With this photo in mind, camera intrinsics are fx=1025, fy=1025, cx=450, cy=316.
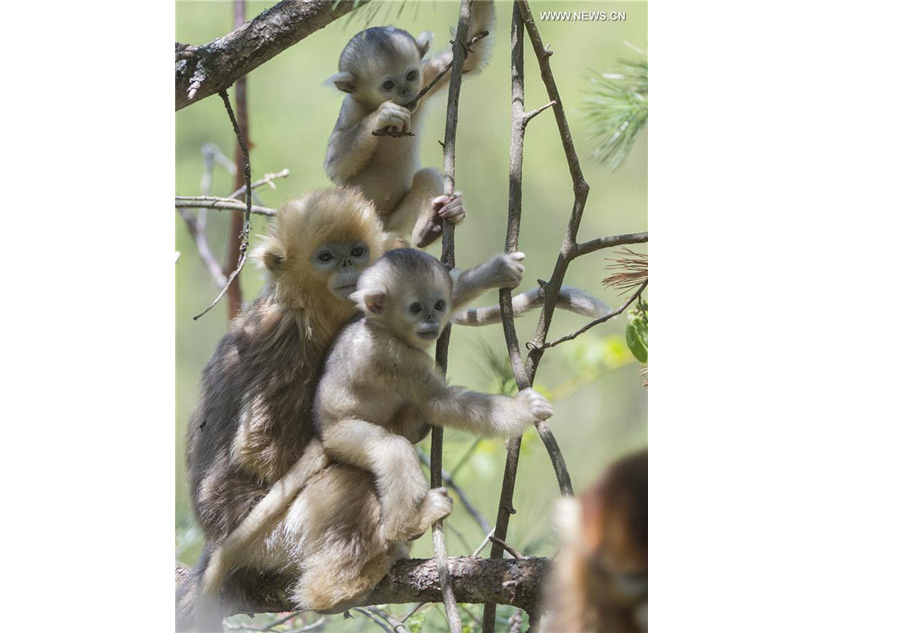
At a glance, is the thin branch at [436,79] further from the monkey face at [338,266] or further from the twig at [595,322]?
the twig at [595,322]

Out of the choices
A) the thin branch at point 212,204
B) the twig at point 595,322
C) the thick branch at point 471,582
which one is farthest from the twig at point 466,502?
the thin branch at point 212,204

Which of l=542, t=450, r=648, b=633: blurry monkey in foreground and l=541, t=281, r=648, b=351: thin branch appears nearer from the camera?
l=542, t=450, r=648, b=633: blurry monkey in foreground

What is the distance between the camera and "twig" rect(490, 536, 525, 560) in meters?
2.41

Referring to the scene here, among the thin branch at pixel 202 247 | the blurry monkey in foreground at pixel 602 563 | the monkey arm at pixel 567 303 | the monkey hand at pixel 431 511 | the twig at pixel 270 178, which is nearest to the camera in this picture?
the blurry monkey in foreground at pixel 602 563

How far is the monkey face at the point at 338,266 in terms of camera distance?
243 cm

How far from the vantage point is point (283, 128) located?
2771 millimetres

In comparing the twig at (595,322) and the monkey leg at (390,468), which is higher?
the twig at (595,322)

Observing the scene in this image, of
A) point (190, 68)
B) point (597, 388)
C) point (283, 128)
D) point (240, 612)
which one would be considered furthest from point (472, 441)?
point (190, 68)

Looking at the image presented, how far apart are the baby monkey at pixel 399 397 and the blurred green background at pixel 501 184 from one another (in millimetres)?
159

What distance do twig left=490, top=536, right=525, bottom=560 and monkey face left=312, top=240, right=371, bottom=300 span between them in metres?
0.68

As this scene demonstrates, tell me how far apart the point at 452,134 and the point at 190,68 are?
659mm

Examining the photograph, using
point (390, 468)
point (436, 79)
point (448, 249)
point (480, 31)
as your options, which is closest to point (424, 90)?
point (436, 79)

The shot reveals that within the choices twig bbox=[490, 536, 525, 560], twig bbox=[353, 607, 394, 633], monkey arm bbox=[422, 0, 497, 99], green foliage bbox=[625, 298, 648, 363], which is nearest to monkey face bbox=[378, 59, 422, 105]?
monkey arm bbox=[422, 0, 497, 99]

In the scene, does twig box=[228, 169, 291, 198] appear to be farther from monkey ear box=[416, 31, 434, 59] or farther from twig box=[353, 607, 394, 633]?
twig box=[353, 607, 394, 633]
